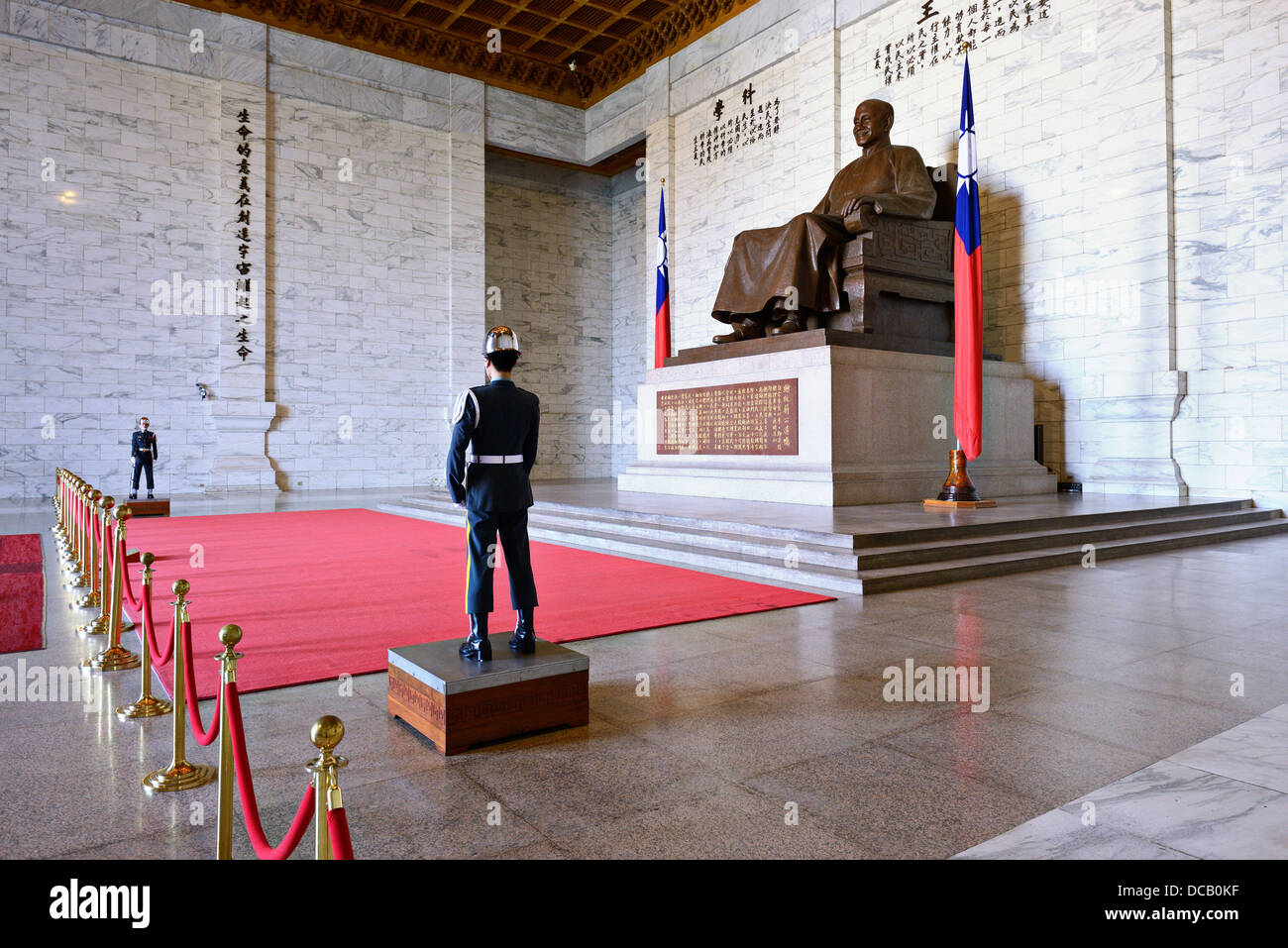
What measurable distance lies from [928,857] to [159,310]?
39.1 ft

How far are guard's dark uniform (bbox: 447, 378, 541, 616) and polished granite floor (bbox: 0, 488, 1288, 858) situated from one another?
17.9 inches

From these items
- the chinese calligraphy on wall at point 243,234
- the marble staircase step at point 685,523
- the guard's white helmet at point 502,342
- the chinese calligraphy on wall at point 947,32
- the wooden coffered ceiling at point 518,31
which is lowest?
the marble staircase step at point 685,523

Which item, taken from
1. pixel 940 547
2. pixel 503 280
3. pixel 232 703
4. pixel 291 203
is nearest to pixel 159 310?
pixel 291 203

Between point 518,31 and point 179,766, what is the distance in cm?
1337

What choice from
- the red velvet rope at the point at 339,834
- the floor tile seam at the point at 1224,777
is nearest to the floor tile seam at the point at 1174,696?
the floor tile seam at the point at 1224,777

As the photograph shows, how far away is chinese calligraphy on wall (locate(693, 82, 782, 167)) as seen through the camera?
1131 cm

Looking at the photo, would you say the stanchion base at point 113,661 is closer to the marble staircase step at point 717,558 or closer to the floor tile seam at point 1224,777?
the marble staircase step at point 717,558

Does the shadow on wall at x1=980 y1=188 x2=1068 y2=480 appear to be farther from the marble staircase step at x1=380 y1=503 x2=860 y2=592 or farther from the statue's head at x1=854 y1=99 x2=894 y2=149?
the marble staircase step at x1=380 y1=503 x2=860 y2=592

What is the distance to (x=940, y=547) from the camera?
15.2 feet

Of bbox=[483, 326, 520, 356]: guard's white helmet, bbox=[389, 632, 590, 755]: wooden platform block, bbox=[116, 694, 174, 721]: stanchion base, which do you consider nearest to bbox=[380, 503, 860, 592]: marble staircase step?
bbox=[389, 632, 590, 755]: wooden platform block

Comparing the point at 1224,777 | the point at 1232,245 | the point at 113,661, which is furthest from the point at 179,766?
the point at 1232,245

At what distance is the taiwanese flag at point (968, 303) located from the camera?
643 centimetres

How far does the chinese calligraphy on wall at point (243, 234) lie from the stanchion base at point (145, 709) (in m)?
10.1
